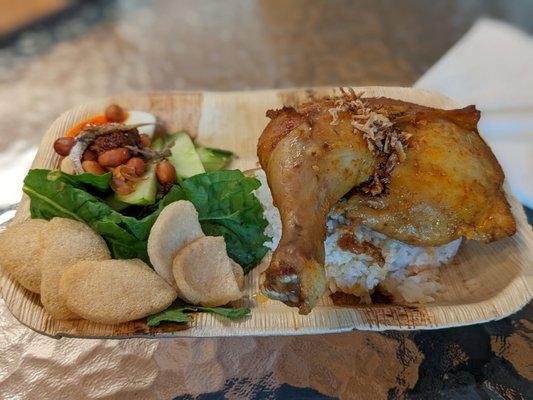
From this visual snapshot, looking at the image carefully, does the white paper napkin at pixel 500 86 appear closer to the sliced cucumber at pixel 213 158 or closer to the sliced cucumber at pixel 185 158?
the sliced cucumber at pixel 213 158

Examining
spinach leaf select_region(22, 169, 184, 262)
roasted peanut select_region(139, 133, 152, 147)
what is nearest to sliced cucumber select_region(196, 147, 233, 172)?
roasted peanut select_region(139, 133, 152, 147)

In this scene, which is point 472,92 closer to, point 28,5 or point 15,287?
point 15,287

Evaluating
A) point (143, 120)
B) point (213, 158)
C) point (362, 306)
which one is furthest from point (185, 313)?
point (143, 120)

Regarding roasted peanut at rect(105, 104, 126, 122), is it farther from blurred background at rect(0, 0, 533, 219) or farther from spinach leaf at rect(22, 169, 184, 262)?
blurred background at rect(0, 0, 533, 219)

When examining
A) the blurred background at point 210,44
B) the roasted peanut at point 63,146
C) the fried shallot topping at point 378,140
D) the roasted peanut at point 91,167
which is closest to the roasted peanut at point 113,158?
the roasted peanut at point 91,167

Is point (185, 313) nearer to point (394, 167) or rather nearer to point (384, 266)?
point (384, 266)
